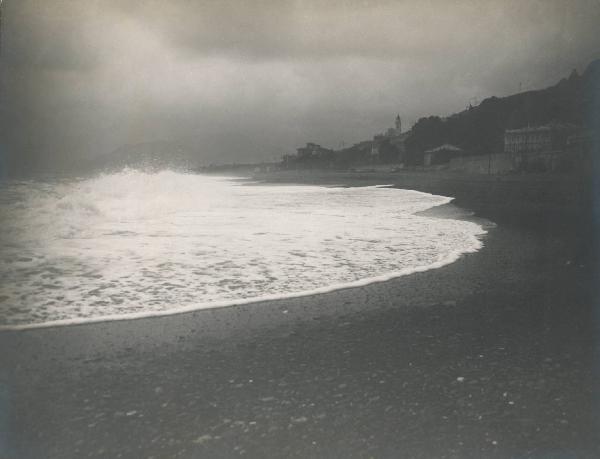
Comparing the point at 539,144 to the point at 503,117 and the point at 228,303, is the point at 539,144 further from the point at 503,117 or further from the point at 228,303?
the point at 228,303

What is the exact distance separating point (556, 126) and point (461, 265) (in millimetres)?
69209

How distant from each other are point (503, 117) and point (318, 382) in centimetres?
9270

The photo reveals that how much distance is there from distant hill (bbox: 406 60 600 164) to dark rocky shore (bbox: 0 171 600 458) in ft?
234

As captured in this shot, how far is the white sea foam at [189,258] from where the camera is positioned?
4750 mm

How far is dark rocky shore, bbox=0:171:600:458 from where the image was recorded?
7.06 feet

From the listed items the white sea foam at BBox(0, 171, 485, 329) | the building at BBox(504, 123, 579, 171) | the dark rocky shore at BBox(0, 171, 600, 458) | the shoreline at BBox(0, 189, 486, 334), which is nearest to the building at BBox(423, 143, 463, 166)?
the building at BBox(504, 123, 579, 171)

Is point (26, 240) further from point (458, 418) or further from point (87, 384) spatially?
point (458, 418)

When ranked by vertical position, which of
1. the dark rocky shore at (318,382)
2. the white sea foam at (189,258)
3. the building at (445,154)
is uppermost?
the building at (445,154)

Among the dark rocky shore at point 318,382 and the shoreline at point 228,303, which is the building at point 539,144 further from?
the dark rocky shore at point 318,382

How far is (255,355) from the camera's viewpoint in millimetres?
3242

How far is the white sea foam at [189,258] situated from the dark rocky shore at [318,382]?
654 millimetres

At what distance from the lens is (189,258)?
7.09 metres

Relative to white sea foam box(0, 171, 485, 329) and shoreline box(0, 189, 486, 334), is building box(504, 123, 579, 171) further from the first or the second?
shoreline box(0, 189, 486, 334)

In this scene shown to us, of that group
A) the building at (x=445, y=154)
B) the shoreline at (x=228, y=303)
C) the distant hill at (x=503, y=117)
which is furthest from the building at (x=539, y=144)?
the shoreline at (x=228, y=303)
